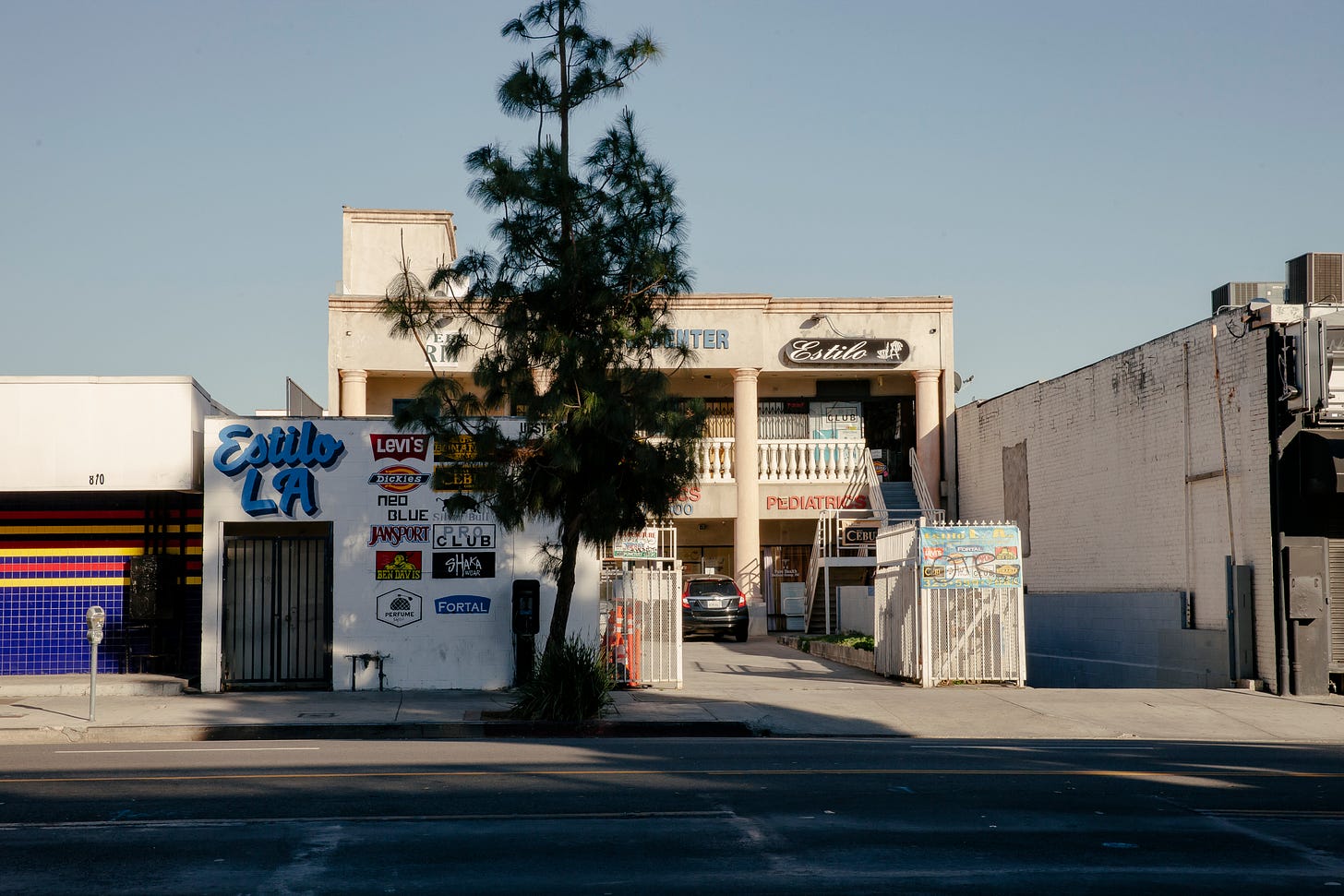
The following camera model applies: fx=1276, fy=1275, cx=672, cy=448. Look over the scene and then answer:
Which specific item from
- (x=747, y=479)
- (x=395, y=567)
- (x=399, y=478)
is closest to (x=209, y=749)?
(x=395, y=567)

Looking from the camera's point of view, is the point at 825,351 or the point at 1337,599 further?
the point at 825,351

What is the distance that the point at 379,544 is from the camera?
18.5 metres

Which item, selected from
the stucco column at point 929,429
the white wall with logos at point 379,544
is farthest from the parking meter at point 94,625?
the stucco column at point 929,429

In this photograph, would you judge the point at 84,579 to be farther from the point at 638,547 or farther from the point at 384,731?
the point at 638,547

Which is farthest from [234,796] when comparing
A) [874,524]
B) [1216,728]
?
[874,524]

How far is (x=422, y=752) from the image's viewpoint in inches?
493

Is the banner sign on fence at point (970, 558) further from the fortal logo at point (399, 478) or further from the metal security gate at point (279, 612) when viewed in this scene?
the metal security gate at point (279, 612)

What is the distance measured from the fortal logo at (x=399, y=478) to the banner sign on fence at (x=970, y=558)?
7.44 metres

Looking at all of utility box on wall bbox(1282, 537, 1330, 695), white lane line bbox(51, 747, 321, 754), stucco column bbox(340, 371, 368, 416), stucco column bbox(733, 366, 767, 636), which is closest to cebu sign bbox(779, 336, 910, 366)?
stucco column bbox(733, 366, 767, 636)

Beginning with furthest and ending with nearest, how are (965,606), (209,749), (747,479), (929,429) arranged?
1. (929,429)
2. (747,479)
3. (965,606)
4. (209,749)

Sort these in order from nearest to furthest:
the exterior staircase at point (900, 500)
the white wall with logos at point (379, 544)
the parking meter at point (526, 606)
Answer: the parking meter at point (526, 606), the white wall with logos at point (379, 544), the exterior staircase at point (900, 500)

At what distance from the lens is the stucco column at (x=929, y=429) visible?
1257 inches

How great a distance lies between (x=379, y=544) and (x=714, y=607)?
12.0 m

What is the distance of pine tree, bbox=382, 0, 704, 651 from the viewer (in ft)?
50.0
